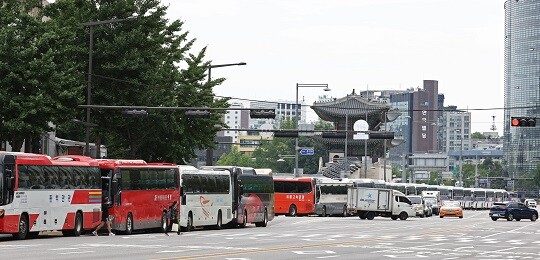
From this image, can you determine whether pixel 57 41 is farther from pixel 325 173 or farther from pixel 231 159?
pixel 231 159

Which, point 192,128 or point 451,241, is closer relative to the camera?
point 451,241

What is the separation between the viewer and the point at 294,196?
8119 cm

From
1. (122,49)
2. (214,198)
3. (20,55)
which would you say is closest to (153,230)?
(214,198)

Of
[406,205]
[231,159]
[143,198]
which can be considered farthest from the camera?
[231,159]

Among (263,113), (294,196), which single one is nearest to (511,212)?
(294,196)

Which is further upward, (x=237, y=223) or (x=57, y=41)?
(x=57, y=41)

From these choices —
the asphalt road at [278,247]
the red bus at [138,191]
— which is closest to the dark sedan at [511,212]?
the asphalt road at [278,247]

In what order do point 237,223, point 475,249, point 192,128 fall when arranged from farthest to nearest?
1. point 192,128
2. point 237,223
3. point 475,249

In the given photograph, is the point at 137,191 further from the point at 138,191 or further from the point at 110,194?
the point at 110,194

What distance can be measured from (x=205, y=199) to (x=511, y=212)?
36583mm

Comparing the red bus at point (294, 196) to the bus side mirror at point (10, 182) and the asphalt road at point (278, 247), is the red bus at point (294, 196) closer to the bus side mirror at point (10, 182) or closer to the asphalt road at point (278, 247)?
the asphalt road at point (278, 247)

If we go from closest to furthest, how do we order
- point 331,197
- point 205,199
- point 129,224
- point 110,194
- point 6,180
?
point 6,180, point 110,194, point 129,224, point 205,199, point 331,197

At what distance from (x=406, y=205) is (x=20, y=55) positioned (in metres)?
37.1

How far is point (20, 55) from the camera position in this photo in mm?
49250
